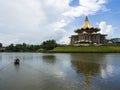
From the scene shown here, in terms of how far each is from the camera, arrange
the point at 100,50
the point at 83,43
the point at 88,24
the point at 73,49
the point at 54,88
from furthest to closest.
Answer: the point at 88,24 → the point at 83,43 → the point at 73,49 → the point at 100,50 → the point at 54,88

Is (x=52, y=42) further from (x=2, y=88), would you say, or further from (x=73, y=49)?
(x=2, y=88)

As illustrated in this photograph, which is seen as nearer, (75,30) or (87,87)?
(87,87)

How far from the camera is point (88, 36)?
481ft

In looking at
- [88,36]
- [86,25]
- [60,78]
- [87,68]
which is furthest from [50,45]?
[60,78]

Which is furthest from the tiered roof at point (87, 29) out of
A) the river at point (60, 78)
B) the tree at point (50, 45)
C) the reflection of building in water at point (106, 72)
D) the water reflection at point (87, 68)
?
the reflection of building in water at point (106, 72)

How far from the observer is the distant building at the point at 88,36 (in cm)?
14457

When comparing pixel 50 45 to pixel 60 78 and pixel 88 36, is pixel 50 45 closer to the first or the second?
pixel 88 36

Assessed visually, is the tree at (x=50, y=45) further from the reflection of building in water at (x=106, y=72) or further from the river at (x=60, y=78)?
the reflection of building in water at (x=106, y=72)

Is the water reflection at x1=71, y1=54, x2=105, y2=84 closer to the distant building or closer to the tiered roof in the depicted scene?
the distant building

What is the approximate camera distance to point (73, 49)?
423 feet

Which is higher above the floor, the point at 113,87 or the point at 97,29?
the point at 97,29

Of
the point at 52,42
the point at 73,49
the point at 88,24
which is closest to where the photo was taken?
the point at 73,49

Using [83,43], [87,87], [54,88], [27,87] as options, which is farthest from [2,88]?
[83,43]

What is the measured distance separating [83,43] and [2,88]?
12235cm
